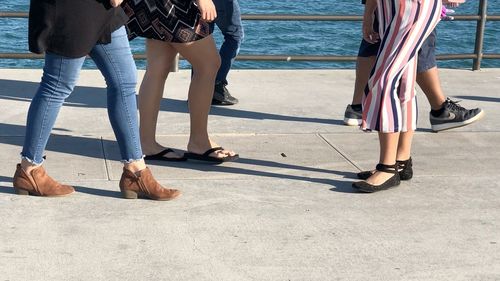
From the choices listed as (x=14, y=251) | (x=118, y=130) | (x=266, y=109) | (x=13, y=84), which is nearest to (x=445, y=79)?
(x=266, y=109)

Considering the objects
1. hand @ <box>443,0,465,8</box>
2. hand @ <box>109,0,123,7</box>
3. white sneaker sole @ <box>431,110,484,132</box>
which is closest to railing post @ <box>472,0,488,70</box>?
white sneaker sole @ <box>431,110,484,132</box>

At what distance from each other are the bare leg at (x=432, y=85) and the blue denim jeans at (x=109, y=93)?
8.04ft

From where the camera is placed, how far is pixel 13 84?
335 inches

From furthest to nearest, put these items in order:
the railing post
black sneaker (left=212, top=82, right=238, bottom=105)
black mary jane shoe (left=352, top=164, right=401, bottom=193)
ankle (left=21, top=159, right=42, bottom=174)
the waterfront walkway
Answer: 1. the railing post
2. black sneaker (left=212, top=82, right=238, bottom=105)
3. black mary jane shoe (left=352, top=164, right=401, bottom=193)
4. ankle (left=21, top=159, right=42, bottom=174)
5. the waterfront walkway

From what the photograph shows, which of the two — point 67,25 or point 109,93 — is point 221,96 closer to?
point 109,93

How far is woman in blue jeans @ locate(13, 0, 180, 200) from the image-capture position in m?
5.23

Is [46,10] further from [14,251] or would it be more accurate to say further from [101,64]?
[14,251]

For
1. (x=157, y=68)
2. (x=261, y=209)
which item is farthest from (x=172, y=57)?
Result: (x=261, y=209)

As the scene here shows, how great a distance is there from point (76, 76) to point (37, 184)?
601 mm

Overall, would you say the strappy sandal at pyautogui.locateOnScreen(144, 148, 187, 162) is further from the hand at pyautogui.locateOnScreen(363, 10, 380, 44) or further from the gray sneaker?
the gray sneaker

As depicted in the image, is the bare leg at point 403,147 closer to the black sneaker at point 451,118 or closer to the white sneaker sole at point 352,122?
the black sneaker at point 451,118

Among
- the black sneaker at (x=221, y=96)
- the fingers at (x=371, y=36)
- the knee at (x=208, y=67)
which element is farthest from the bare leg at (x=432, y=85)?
the knee at (x=208, y=67)

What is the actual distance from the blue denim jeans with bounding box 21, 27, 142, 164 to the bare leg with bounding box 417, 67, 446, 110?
96.4 inches

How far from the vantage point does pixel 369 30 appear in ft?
20.9
